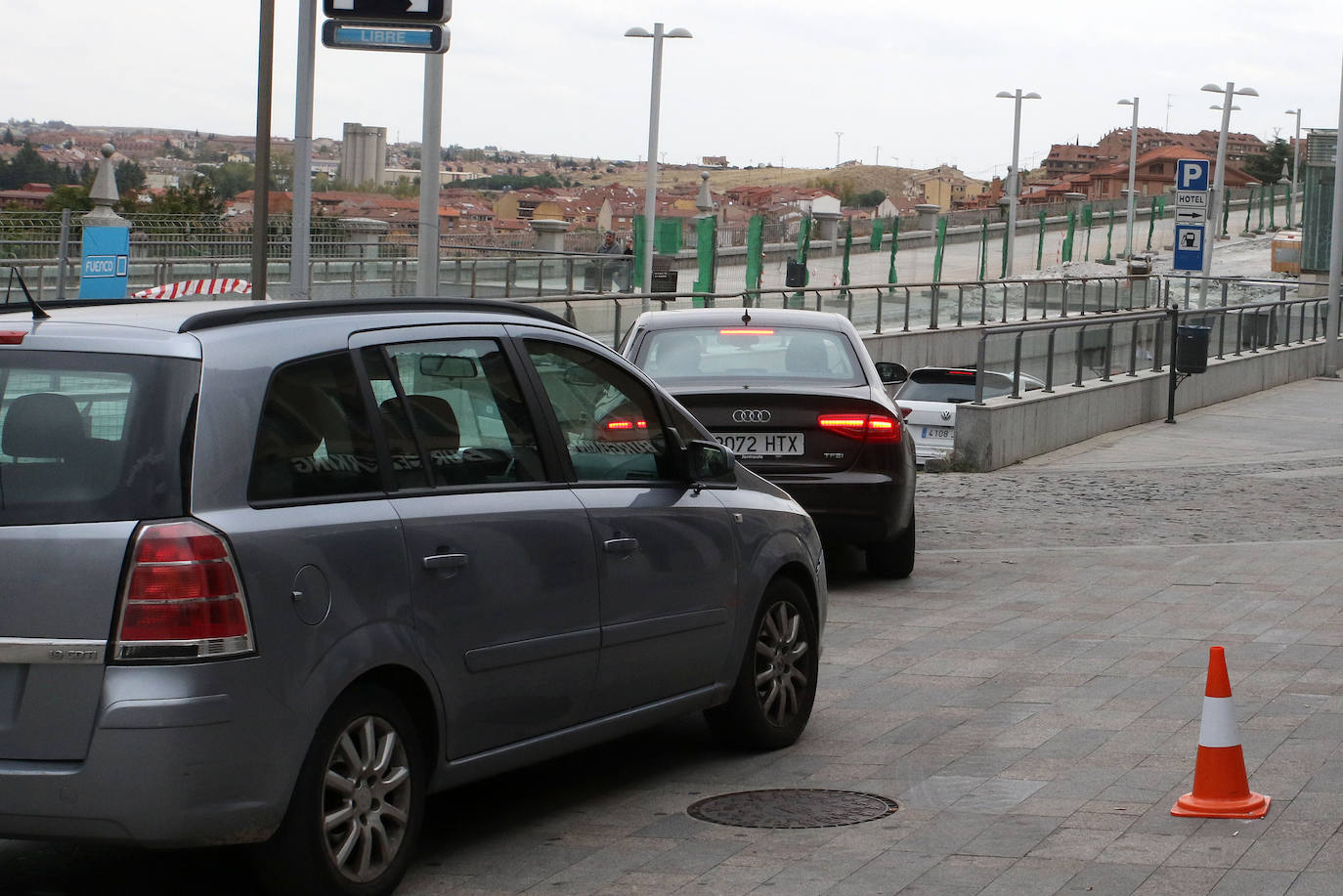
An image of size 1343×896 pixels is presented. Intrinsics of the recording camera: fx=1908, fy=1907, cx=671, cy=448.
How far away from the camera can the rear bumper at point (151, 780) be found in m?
4.18

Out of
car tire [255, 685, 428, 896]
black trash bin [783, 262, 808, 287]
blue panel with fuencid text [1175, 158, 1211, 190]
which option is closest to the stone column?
blue panel with fuencid text [1175, 158, 1211, 190]

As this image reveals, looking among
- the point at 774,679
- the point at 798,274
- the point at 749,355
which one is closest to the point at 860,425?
the point at 749,355

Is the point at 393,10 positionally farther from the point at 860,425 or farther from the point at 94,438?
the point at 94,438

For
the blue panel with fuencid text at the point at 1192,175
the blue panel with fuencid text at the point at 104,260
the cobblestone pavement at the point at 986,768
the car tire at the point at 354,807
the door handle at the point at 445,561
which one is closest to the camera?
the car tire at the point at 354,807

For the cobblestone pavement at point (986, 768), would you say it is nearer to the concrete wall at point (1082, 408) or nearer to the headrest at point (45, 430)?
the headrest at point (45, 430)

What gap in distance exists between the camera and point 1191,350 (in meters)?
23.6

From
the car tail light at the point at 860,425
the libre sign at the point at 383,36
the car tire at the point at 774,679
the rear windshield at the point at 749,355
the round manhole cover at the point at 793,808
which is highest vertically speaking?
the libre sign at the point at 383,36

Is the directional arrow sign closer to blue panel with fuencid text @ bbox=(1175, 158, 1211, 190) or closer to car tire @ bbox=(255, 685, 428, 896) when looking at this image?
car tire @ bbox=(255, 685, 428, 896)

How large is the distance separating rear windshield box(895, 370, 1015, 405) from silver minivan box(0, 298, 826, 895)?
13681mm

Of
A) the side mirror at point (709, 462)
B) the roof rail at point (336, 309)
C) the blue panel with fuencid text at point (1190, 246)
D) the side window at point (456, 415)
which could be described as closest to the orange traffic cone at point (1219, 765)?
the side mirror at point (709, 462)

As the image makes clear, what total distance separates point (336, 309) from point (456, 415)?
46cm

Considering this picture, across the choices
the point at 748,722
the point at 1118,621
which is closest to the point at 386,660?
the point at 748,722

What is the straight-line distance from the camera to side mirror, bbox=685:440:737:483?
6180mm

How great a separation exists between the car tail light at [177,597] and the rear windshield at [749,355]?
6216 millimetres
